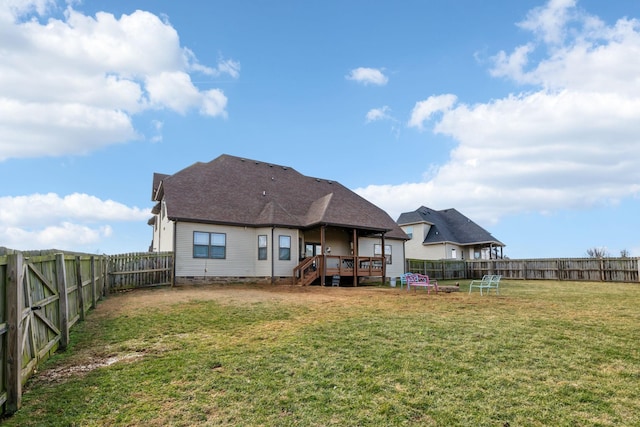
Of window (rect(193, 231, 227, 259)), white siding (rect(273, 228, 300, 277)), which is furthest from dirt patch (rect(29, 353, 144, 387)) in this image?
white siding (rect(273, 228, 300, 277))

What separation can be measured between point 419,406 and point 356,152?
1806cm

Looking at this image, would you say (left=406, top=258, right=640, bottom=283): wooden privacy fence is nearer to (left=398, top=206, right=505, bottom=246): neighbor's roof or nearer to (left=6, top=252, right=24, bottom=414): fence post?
(left=398, top=206, right=505, bottom=246): neighbor's roof

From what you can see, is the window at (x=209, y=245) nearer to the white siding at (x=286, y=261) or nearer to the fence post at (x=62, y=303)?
the white siding at (x=286, y=261)

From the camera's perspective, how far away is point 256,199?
71.3 ft

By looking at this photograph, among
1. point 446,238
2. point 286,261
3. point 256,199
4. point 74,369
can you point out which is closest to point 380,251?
point 286,261

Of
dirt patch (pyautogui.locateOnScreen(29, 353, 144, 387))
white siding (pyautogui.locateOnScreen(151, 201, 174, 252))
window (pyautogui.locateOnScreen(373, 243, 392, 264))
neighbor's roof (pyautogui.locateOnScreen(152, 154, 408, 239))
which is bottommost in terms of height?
dirt patch (pyautogui.locateOnScreen(29, 353, 144, 387))

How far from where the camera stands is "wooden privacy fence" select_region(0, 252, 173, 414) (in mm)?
4230

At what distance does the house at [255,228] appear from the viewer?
18703 millimetres

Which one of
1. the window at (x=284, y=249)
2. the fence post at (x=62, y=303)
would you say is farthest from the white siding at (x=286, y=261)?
the fence post at (x=62, y=303)

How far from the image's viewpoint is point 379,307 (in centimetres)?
1059

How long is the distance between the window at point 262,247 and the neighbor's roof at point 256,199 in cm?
78

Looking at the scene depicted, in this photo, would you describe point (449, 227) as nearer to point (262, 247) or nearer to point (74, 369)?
point (262, 247)

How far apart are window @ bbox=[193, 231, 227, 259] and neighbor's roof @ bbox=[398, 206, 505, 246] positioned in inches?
906

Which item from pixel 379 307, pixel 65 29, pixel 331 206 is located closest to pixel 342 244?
pixel 331 206
